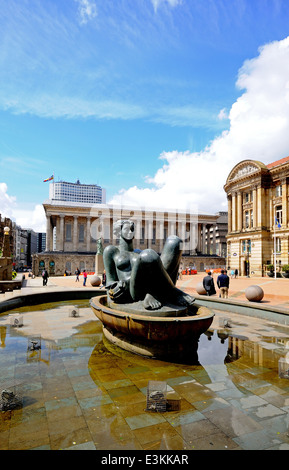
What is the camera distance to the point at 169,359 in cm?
622

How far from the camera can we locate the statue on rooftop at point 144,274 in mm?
6594

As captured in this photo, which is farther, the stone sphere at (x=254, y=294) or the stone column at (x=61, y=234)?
the stone column at (x=61, y=234)

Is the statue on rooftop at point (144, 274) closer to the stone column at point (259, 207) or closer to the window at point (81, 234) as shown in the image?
the stone column at point (259, 207)

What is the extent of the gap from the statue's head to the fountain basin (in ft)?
6.95

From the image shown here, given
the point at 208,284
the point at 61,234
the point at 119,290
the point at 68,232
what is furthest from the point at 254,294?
the point at 68,232

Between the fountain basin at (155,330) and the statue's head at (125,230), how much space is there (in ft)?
6.95

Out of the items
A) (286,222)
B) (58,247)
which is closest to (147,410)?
(286,222)

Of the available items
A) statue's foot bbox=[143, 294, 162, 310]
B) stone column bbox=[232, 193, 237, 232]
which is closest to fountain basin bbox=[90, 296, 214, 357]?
statue's foot bbox=[143, 294, 162, 310]

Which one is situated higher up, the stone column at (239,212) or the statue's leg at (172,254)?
the stone column at (239,212)

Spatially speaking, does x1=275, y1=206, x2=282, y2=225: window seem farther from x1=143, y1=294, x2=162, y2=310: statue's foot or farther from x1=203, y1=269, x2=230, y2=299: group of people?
x1=143, y1=294, x2=162, y2=310: statue's foot

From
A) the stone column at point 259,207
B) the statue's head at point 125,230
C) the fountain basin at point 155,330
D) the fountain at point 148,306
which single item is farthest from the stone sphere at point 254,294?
the stone column at point 259,207

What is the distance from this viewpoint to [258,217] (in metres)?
44.4

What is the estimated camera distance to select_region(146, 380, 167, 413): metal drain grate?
409cm

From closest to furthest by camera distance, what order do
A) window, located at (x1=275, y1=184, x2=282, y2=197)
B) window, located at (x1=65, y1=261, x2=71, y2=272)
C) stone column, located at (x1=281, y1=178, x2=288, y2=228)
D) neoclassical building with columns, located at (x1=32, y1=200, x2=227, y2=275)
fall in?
stone column, located at (x1=281, y1=178, x2=288, y2=228) < window, located at (x1=275, y1=184, x2=282, y2=197) < window, located at (x1=65, y1=261, x2=71, y2=272) < neoclassical building with columns, located at (x1=32, y1=200, x2=227, y2=275)
